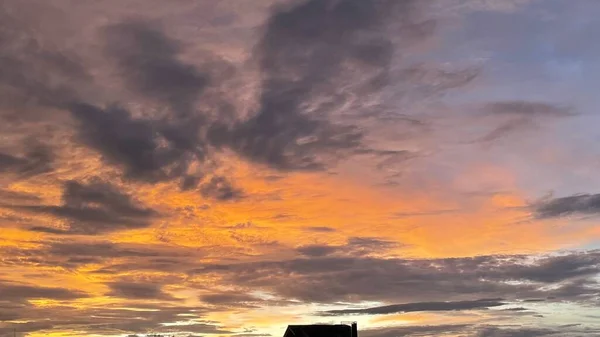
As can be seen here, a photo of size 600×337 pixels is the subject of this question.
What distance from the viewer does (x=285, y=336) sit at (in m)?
67.4

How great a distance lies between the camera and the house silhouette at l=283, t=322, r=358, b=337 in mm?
65750

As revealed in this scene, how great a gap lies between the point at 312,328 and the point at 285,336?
3298mm

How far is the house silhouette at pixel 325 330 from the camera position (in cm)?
6575

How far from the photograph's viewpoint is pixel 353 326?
217ft

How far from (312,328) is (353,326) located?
421cm

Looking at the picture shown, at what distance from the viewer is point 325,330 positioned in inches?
2598

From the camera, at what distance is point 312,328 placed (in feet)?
217

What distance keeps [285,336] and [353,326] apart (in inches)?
285
